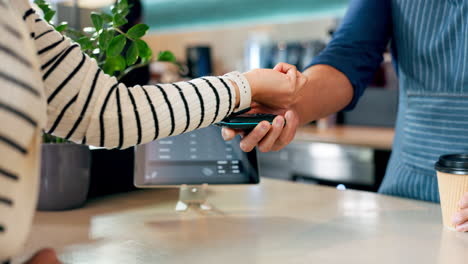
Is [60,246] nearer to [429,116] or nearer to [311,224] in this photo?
[311,224]

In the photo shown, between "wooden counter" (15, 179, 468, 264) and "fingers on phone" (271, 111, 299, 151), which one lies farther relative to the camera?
"fingers on phone" (271, 111, 299, 151)

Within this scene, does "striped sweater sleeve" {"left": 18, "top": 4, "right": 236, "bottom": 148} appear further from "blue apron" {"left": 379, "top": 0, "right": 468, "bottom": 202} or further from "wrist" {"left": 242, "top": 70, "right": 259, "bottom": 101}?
"blue apron" {"left": 379, "top": 0, "right": 468, "bottom": 202}

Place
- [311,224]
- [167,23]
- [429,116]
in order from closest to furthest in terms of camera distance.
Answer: [311,224]
[429,116]
[167,23]

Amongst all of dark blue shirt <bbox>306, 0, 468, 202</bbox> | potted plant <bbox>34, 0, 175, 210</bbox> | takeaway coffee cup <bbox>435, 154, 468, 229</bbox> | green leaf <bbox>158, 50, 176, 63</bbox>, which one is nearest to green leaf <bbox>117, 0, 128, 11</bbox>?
potted plant <bbox>34, 0, 175, 210</bbox>

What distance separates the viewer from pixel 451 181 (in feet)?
2.75

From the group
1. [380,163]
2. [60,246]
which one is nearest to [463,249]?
[60,246]

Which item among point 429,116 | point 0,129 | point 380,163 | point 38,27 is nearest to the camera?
point 0,129

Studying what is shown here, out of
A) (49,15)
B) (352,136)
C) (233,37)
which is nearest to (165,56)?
(49,15)

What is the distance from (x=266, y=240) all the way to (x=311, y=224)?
0.13 metres

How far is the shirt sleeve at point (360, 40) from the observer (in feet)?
4.07

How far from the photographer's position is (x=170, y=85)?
0.73m

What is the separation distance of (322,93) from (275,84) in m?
0.34

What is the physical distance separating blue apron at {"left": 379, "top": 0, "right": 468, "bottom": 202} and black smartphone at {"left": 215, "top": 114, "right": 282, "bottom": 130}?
0.45 metres

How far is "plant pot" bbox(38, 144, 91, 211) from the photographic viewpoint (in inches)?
37.9
